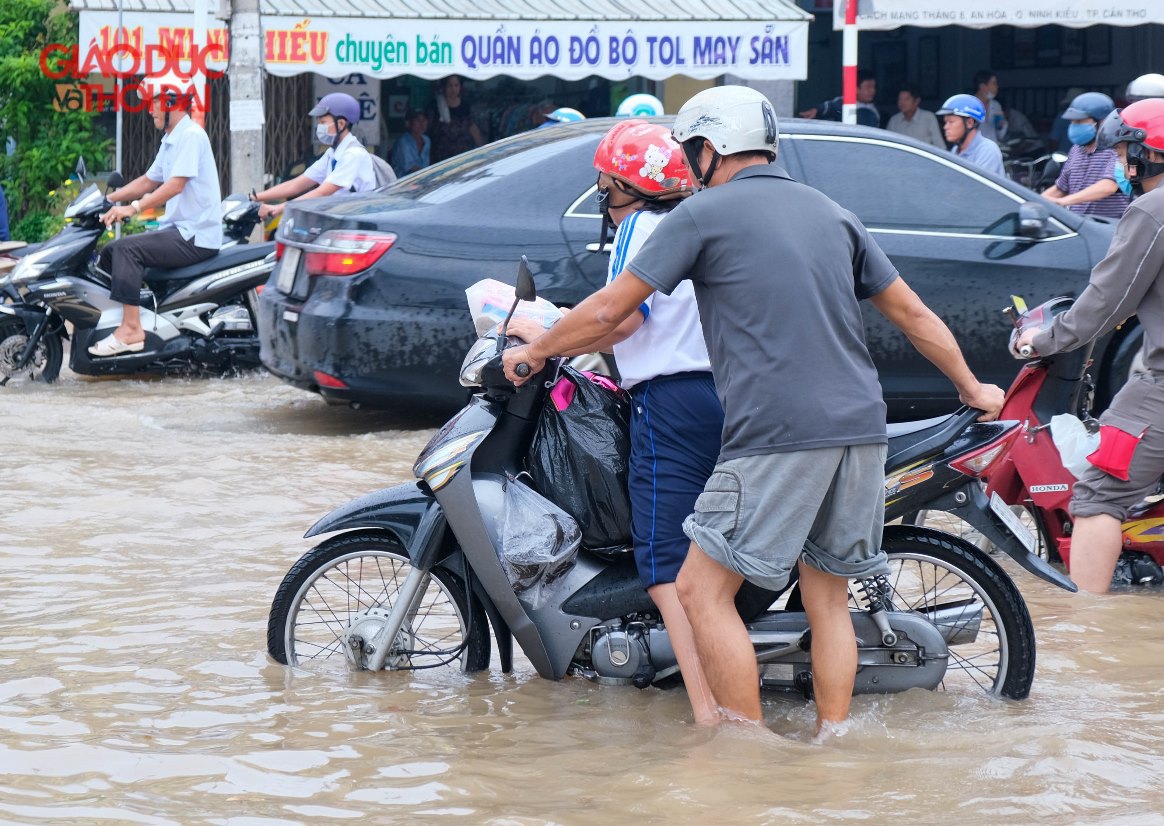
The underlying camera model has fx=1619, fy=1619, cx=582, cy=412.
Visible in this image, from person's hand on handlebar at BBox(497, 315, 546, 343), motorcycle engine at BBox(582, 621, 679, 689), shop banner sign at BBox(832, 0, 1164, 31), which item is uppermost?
shop banner sign at BBox(832, 0, 1164, 31)

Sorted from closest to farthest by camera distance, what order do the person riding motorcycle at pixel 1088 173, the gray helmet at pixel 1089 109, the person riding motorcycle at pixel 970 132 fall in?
the person riding motorcycle at pixel 1088 173 → the person riding motorcycle at pixel 970 132 → the gray helmet at pixel 1089 109

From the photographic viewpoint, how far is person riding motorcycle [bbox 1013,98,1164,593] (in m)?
4.87

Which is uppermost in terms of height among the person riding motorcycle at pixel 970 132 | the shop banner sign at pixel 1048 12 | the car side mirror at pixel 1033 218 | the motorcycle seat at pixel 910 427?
the shop banner sign at pixel 1048 12

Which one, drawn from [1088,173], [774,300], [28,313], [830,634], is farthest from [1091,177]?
[774,300]

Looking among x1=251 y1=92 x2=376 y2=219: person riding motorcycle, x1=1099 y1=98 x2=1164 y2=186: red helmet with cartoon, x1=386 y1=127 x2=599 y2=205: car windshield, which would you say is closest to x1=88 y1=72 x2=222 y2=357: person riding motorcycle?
x1=251 y1=92 x2=376 y2=219: person riding motorcycle

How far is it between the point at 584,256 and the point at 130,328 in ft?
11.0

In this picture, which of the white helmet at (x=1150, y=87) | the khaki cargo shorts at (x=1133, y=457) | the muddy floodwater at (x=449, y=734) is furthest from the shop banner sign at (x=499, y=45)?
the khaki cargo shorts at (x=1133, y=457)

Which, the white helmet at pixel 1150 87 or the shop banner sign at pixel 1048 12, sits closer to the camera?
the white helmet at pixel 1150 87

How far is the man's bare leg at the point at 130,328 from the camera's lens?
936 centimetres

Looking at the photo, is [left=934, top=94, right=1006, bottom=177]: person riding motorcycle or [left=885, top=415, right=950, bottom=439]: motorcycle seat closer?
[left=885, top=415, right=950, bottom=439]: motorcycle seat

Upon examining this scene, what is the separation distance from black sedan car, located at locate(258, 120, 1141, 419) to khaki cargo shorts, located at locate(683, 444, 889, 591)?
12.1 feet

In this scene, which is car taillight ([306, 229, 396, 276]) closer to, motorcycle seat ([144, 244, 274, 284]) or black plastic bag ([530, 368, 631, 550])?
motorcycle seat ([144, 244, 274, 284])

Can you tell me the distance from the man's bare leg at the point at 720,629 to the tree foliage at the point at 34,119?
39.0 feet

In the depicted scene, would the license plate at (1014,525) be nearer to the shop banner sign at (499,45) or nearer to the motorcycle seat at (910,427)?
the motorcycle seat at (910,427)
